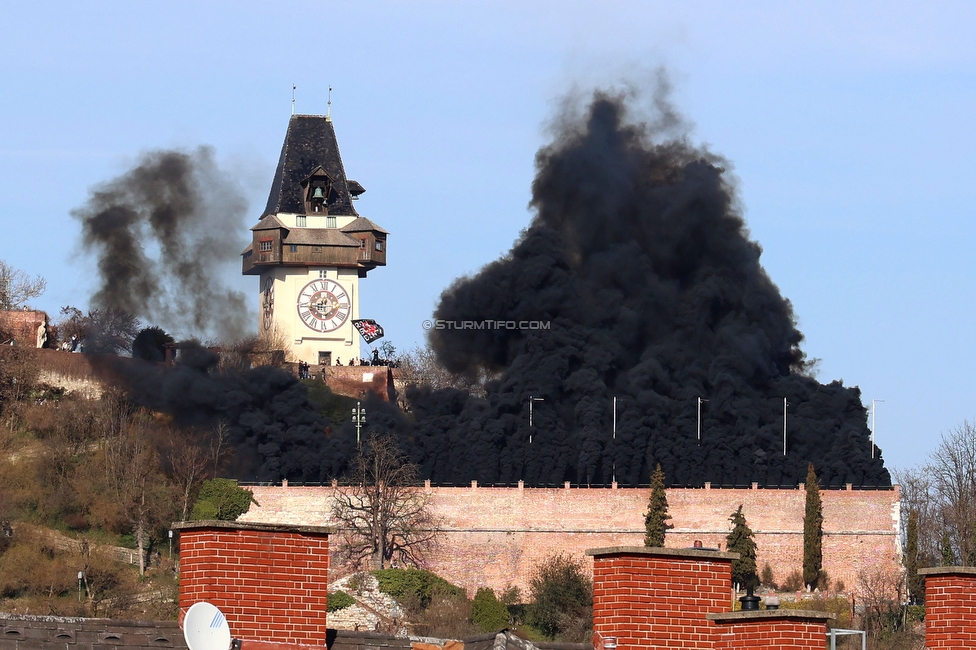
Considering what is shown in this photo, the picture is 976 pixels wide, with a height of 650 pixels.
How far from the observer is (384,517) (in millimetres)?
67062

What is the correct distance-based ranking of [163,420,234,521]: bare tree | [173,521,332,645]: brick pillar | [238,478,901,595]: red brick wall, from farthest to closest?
[163,420,234,521]: bare tree < [238,478,901,595]: red brick wall < [173,521,332,645]: brick pillar

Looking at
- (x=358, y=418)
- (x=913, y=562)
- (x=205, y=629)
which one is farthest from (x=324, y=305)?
(x=205, y=629)

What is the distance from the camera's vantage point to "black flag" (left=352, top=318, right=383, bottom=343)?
82.8 metres

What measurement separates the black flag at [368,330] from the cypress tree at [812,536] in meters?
19.8

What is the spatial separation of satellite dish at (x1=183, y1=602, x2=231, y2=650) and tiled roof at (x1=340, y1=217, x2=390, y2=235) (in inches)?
2727

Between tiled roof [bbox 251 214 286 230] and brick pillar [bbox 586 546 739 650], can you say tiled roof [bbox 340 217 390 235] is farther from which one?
brick pillar [bbox 586 546 739 650]

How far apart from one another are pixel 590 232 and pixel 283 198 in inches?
469

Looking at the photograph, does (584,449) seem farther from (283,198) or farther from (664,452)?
(283,198)

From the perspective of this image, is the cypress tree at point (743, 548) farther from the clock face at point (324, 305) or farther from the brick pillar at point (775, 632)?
the brick pillar at point (775, 632)

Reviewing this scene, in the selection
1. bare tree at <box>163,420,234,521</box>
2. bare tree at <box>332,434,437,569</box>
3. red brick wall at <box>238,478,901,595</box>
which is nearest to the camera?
bare tree at <box>332,434,437,569</box>

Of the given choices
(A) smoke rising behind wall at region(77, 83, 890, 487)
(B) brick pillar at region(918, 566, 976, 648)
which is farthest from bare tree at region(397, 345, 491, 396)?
(B) brick pillar at region(918, 566, 976, 648)

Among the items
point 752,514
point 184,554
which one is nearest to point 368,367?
point 752,514

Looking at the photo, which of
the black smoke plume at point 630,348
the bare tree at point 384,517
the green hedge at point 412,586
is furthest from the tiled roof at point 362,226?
the green hedge at point 412,586

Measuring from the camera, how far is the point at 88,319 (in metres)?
80.4
